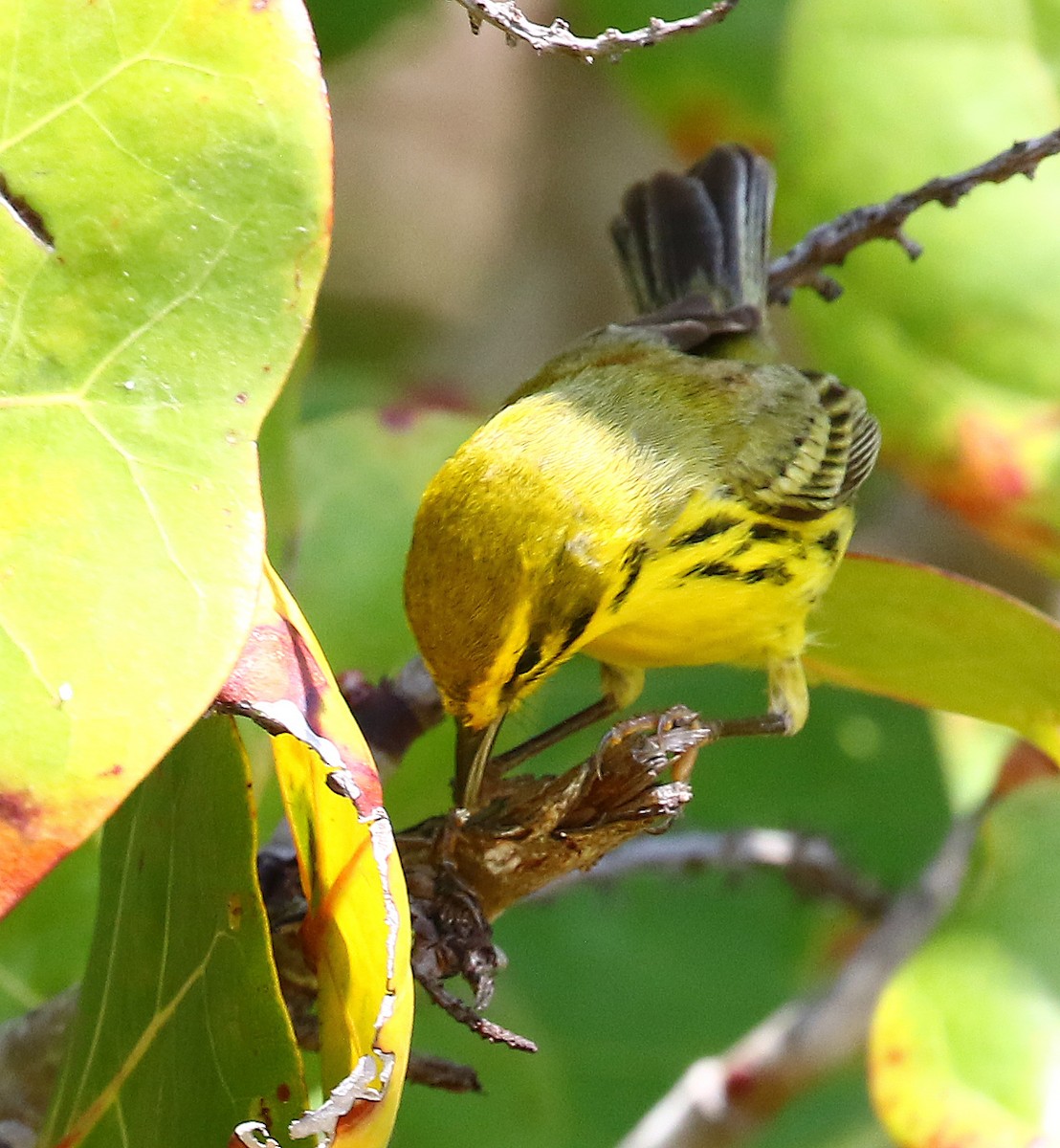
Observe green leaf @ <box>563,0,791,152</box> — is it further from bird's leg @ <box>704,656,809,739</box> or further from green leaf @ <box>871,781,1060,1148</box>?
green leaf @ <box>871,781,1060,1148</box>

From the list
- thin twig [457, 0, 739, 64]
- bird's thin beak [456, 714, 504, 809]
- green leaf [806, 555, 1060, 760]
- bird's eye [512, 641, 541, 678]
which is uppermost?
thin twig [457, 0, 739, 64]

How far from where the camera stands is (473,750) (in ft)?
5.88

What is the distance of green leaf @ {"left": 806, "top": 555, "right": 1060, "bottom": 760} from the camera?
1599 millimetres

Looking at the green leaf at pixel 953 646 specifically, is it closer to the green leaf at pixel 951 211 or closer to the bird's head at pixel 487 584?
the bird's head at pixel 487 584

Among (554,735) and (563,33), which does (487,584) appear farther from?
(563,33)

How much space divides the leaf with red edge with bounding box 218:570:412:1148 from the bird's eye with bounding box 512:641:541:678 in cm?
72

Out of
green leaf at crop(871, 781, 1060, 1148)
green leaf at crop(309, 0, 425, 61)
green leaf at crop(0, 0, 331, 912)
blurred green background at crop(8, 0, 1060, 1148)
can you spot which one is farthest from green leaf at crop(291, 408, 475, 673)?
green leaf at crop(0, 0, 331, 912)

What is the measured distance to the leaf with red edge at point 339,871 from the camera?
0.96m

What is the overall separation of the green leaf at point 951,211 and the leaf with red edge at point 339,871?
1429 millimetres

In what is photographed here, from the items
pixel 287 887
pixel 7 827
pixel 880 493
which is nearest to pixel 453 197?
pixel 880 493

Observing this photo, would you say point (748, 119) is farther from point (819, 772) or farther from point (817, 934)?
point (817, 934)

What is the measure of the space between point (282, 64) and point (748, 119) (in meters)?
2.06

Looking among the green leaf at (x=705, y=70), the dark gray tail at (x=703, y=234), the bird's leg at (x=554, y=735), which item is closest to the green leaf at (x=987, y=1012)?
the bird's leg at (x=554, y=735)

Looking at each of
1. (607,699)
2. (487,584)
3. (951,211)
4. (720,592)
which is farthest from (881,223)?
(607,699)
